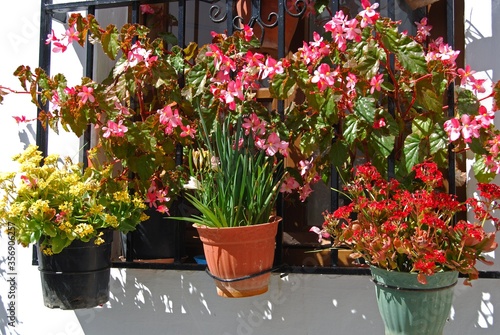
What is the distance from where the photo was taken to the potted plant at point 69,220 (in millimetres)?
2021

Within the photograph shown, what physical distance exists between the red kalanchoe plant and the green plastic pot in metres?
0.03

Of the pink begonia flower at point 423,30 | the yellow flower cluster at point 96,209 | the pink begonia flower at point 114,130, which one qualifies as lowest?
the yellow flower cluster at point 96,209

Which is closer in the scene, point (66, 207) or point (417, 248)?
point (417, 248)

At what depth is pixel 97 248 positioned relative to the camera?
6.98 feet

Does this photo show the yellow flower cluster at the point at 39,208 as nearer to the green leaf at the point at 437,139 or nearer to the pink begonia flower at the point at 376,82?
the pink begonia flower at the point at 376,82

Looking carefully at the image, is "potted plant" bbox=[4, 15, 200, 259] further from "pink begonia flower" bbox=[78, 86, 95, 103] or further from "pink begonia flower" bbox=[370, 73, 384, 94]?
"pink begonia flower" bbox=[370, 73, 384, 94]

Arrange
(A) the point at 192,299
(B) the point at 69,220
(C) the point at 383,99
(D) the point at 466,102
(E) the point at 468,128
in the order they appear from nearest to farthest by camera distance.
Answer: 1. (E) the point at 468,128
2. (D) the point at 466,102
3. (B) the point at 69,220
4. (C) the point at 383,99
5. (A) the point at 192,299

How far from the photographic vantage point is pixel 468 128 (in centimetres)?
183

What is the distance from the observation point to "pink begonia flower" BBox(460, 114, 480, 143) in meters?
1.82

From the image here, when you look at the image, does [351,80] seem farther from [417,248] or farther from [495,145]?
[417,248]

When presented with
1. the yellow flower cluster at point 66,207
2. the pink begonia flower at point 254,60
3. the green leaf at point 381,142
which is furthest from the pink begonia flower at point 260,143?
the yellow flower cluster at point 66,207

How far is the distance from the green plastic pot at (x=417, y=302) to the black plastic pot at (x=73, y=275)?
1033 millimetres

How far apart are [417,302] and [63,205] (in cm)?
121

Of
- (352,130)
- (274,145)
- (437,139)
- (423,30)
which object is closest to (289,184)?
(274,145)
